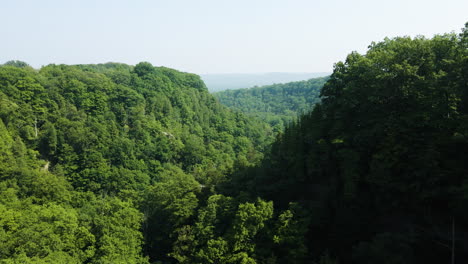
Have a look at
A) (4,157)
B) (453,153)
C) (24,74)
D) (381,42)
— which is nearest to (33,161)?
(4,157)

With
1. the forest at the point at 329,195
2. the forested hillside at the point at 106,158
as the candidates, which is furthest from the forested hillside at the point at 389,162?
the forested hillside at the point at 106,158

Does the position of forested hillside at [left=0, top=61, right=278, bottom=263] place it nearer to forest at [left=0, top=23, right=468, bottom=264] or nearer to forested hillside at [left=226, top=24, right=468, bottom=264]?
forest at [left=0, top=23, right=468, bottom=264]

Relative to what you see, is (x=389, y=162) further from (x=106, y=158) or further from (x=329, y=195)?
(x=106, y=158)

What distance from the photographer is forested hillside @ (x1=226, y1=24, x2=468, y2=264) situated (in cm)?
1972

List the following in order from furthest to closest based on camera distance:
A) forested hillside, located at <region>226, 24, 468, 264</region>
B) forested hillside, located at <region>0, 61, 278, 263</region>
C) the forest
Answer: forested hillside, located at <region>0, 61, 278, 263</region>, the forest, forested hillside, located at <region>226, 24, 468, 264</region>

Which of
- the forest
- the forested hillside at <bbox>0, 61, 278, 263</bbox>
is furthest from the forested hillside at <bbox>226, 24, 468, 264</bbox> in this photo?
the forested hillside at <bbox>0, 61, 278, 263</bbox>

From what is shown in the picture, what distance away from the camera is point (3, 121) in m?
54.9

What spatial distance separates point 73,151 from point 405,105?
54.6 metres

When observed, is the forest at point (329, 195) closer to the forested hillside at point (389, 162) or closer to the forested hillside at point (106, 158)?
the forested hillside at point (389, 162)

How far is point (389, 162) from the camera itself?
21.9 metres

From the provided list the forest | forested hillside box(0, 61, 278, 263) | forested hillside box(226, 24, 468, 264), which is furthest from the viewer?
forested hillside box(0, 61, 278, 263)

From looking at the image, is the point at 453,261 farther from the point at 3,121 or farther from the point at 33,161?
the point at 3,121

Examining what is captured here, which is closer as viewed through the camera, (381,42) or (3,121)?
(381,42)

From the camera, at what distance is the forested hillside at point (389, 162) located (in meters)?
19.7
